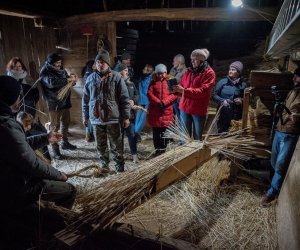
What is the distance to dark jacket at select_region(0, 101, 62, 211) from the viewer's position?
218 cm

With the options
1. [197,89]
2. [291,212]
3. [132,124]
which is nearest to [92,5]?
[132,124]

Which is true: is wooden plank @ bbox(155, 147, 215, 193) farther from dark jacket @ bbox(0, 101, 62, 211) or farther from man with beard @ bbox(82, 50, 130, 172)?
man with beard @ bbox(82, 50, 130, 172)

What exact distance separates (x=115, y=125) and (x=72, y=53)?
378cm

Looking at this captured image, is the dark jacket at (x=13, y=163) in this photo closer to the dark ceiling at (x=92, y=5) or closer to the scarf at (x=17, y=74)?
the scarf at (x=17, y=74)

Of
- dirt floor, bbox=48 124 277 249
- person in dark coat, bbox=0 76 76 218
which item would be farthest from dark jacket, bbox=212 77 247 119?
person in dark coat, bbox=0 76 76 218

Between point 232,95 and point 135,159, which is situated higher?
point 232,95

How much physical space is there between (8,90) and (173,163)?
1.56 m

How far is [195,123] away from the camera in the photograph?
16.1ft

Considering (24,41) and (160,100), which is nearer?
(160,100)

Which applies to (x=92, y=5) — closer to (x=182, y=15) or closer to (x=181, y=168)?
(x=182, y=15)

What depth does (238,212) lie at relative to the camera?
3.56 meters

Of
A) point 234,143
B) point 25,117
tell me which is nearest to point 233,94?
point 234,143

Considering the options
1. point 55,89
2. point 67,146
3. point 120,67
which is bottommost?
point 67,146

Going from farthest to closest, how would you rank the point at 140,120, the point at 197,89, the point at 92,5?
the point at 92,5, the point at 140,120, the point at 197,89
